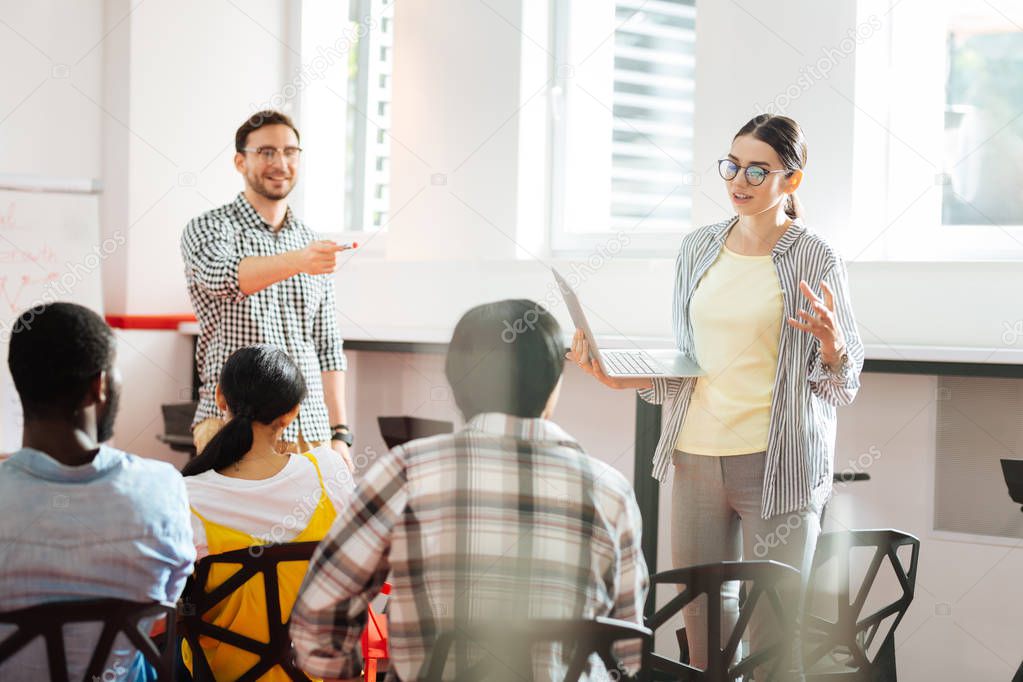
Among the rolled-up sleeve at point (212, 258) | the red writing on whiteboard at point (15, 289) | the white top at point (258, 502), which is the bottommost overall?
the white top at point (258, 502)

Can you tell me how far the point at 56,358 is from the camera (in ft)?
4.42

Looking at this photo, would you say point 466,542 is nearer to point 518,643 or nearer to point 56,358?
point 518,643

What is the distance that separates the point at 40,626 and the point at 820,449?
1.39 meters

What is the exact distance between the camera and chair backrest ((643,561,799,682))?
144 cm

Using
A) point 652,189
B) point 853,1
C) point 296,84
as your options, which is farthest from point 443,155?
point 853,1

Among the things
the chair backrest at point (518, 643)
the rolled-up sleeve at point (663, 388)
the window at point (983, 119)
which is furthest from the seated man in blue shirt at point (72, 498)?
the window at point (983, 119)

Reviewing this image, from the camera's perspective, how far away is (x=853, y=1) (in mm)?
2740

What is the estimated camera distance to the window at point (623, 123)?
3275 mm

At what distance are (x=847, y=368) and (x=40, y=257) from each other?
2.61 m

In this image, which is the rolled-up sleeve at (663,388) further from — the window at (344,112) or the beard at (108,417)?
the window at (344,112)

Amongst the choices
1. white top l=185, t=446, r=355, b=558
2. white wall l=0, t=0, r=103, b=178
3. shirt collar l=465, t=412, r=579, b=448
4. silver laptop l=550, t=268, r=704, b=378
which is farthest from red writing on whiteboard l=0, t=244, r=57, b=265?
shirt collar l=465, t=412, r=579, b=448

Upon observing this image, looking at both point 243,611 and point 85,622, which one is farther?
point 243,611

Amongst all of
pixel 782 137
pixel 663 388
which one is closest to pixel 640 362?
pixel 663 388

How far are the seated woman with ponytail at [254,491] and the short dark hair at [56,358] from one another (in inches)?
14.6
